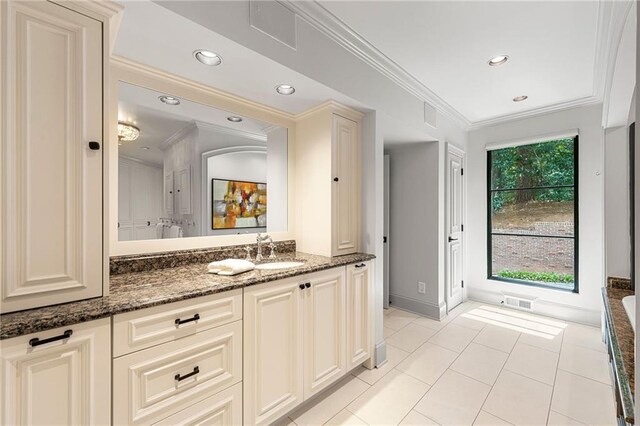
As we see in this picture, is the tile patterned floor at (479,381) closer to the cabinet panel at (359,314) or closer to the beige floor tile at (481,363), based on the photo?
the beige floor tile at (481,363)

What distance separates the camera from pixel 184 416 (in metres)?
1.27

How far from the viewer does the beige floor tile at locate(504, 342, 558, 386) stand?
2234mm

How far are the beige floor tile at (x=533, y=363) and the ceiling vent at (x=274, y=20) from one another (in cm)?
309

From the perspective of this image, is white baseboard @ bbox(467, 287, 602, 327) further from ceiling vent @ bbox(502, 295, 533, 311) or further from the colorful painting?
the colorful painting

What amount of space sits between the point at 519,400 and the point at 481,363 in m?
0.47

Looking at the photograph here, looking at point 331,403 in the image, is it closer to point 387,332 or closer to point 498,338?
point 387,332

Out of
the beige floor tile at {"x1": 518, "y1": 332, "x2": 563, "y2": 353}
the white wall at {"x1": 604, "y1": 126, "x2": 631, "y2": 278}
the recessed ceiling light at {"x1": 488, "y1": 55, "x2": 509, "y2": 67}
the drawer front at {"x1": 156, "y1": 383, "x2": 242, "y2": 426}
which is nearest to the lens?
the drawer front at {"x1": 156, "y1": 383, "x2": 242, "y2": 426}

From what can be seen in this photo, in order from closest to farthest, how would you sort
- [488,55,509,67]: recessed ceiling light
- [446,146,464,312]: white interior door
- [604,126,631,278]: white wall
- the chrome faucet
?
the chrome faucet → [488,55,509,67]: recessed ceiling light → [604,126,631,278]: white wall → [446,146,464,312]: white interior door

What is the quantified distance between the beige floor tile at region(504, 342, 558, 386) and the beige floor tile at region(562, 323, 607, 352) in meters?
0.43

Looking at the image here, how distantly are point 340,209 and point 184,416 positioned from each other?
1.64 meters

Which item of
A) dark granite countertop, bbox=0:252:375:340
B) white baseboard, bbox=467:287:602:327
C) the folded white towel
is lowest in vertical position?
white baseboard, bbox=467:287:602:327

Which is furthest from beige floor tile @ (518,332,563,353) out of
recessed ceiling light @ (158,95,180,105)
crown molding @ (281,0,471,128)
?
recessed ceiling light @ (158,95,180,105)

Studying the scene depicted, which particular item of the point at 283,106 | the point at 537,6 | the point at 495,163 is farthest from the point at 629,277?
the point at 283,106

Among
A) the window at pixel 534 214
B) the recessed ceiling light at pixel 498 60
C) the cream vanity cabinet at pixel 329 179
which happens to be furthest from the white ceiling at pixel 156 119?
the window at pixel 534 214
